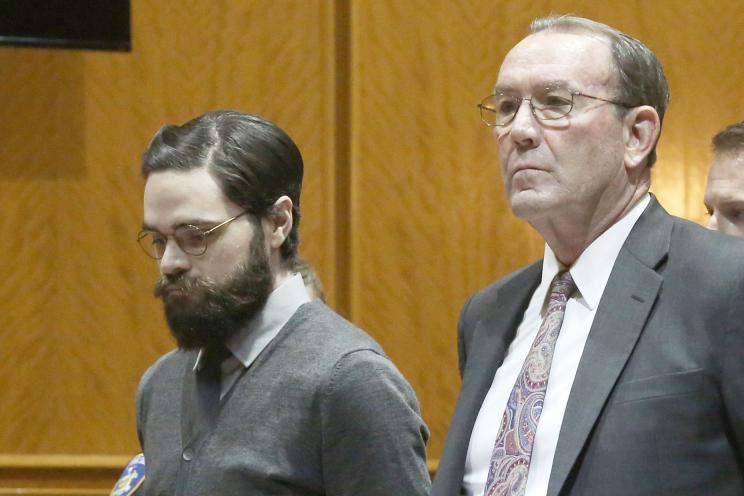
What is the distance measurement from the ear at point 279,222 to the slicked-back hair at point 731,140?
0.92 m

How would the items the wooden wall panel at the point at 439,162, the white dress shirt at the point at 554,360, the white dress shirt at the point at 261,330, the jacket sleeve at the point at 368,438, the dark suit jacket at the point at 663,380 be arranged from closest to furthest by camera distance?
1. the dark suit jacket at the point at 663,380
2. the white dress shirt at the point at 554,360
3. the jacket sleeve at the point at 368,438
4. the white dress shirt at the point at 261,330
5. the wooden wall panel at the point at 439,162

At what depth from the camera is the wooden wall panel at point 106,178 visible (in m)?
3.31

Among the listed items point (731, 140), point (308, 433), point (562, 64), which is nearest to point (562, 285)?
point (562, 64)

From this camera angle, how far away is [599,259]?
1.61 metres

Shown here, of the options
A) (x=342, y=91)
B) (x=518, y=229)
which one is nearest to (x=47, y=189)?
(x=342, y=91)

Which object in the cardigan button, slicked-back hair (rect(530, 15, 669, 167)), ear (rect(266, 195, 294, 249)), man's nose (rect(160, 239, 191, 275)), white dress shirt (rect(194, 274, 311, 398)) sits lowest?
the cardigan button

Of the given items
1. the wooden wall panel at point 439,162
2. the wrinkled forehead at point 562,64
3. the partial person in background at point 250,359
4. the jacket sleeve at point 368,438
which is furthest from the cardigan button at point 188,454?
the wooden wall panel at point 439,162

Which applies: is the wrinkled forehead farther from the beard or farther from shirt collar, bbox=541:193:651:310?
the beard

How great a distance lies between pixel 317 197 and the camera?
3332 millimetres

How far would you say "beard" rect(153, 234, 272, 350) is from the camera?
1.94 meters

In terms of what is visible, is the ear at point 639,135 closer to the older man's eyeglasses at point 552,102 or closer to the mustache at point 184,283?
the older man's eyeglasses at point 552,102

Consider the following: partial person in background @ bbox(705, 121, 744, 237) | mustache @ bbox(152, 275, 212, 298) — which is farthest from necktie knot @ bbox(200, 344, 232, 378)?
partial person in background @ bbox(705, 121, 744, 237)

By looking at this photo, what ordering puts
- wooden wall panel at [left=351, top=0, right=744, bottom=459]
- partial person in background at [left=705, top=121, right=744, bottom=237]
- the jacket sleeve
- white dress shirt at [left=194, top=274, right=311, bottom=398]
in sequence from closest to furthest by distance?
the jacket sleeve, white dress shirt at [left=194, top=274, right=311, bottom=398], partial person in background at [left=705, top=121, right=744, bottom=237], wooden wall panel at [left=351, top=0, right=744, bottom=459]

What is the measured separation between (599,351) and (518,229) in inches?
73.0
